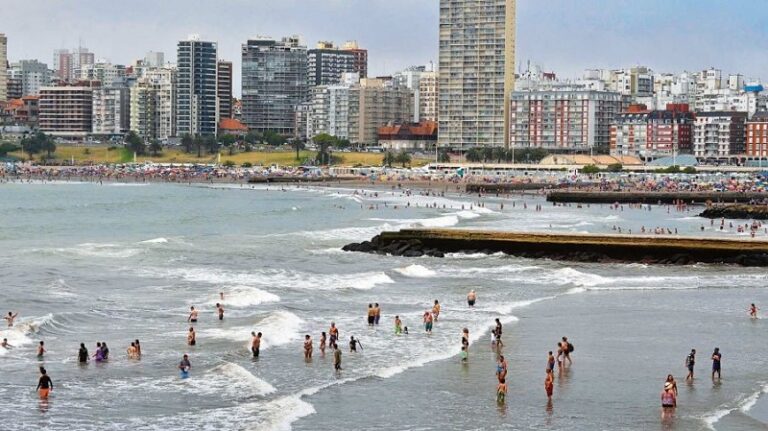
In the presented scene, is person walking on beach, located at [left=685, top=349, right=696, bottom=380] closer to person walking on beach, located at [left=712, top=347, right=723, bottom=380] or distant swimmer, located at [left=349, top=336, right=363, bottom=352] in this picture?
person walking on beach, located at [left=712, top=347, right=723, bottom=380]

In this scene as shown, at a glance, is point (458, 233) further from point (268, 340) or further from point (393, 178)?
point (393, 178)

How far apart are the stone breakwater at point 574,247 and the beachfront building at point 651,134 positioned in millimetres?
127531

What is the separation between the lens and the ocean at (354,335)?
25000mm

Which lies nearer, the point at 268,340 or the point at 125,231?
the point at 268,340

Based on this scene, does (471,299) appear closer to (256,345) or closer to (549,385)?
(256,345)

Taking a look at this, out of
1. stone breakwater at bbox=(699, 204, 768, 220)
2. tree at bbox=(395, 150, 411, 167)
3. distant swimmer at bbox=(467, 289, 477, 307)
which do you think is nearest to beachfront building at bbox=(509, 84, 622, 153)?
tree at bbox=(395, 150, 411, 167)

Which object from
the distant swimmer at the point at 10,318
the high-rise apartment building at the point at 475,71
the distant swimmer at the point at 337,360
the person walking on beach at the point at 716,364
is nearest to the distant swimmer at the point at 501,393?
the distant swimmer at the point at 337,360

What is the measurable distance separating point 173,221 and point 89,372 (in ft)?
170

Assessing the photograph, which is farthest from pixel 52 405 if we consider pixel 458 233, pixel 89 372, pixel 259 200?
pixel 259 200

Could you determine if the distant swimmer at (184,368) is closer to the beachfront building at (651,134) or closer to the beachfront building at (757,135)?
the beachfront building at (757,135)

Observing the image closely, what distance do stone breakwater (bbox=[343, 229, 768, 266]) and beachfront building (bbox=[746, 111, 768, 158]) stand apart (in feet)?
409

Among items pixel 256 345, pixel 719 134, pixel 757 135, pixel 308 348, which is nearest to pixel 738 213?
pixel 308 348

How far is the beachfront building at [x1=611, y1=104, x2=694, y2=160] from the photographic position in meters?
180

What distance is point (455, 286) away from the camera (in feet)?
145
